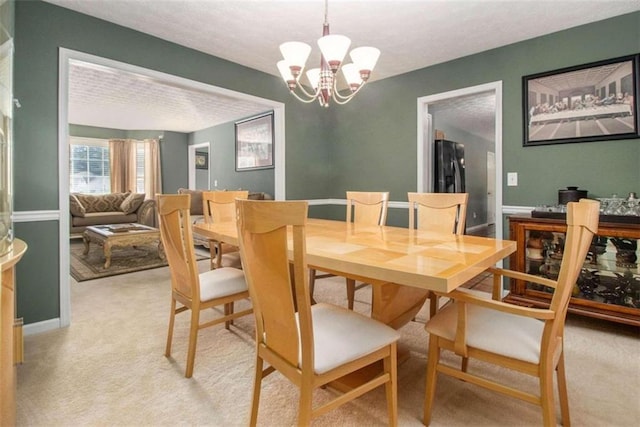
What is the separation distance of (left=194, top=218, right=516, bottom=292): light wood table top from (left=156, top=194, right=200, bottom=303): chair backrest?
0.72 ft

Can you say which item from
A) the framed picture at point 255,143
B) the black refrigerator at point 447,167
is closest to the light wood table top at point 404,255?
the black refrigerator at point 447,167

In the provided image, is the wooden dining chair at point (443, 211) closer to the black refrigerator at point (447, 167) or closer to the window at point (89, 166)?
the black refrigerator at point (447, 167)

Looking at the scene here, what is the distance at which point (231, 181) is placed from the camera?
6.50 meters

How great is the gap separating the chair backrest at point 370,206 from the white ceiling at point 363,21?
4.48ft

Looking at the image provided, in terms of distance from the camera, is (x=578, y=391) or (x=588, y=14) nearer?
(x=578, y=391)

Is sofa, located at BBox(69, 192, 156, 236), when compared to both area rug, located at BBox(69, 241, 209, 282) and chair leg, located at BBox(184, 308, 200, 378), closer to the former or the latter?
area rug, located at BBox(69, 241, 209, 282)

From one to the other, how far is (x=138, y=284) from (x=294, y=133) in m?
2.45

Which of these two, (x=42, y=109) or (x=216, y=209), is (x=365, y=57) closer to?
(x=216, y=209)

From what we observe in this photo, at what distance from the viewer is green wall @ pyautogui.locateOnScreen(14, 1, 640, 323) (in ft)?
7.67

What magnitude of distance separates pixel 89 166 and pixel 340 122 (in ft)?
20.6

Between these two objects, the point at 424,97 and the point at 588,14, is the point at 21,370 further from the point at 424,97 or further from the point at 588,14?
the point at 588,14

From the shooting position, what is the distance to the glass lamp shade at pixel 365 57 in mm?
2004

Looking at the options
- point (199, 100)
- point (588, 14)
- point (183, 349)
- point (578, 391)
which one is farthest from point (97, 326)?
point (588, 14)

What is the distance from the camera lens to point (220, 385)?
1.68m
